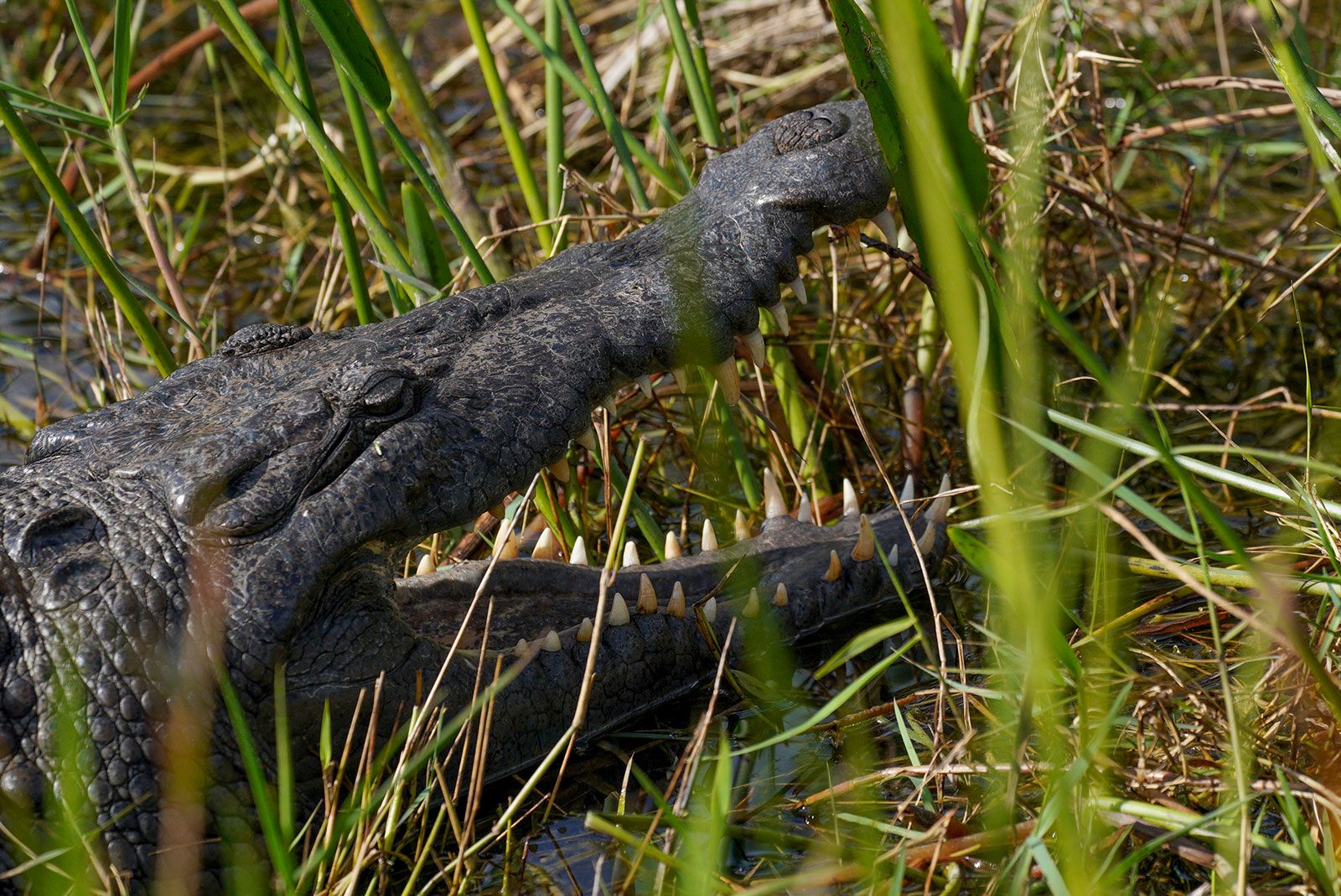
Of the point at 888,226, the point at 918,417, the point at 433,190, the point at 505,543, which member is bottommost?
the point at 918,417

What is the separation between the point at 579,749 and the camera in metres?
2.71

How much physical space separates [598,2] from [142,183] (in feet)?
7.81

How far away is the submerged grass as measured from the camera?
186cm

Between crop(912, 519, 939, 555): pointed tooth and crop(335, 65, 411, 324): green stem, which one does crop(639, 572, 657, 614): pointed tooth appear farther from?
crop(335, 65, 411, 324): green stem

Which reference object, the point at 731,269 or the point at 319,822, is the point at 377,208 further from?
the point at 319,822

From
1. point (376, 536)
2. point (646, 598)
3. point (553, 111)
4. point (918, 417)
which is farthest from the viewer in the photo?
point (918, 417)

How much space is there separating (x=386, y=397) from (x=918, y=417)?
61.3 inches

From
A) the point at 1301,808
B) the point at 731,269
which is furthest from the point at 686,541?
the point at 1301,808

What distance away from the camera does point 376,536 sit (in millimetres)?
2412

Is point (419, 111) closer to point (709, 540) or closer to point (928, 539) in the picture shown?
point (709, 540)

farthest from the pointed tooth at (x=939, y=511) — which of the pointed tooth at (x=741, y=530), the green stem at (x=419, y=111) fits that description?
the green stem at (x=419, y=111)

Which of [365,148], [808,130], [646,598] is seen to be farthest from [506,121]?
[646,598]

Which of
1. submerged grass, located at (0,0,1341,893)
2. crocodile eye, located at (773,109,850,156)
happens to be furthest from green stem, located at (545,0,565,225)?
crocodile eye, located at (773,109,850,156)

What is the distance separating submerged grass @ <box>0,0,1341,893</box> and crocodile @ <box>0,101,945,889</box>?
0.36 feet
